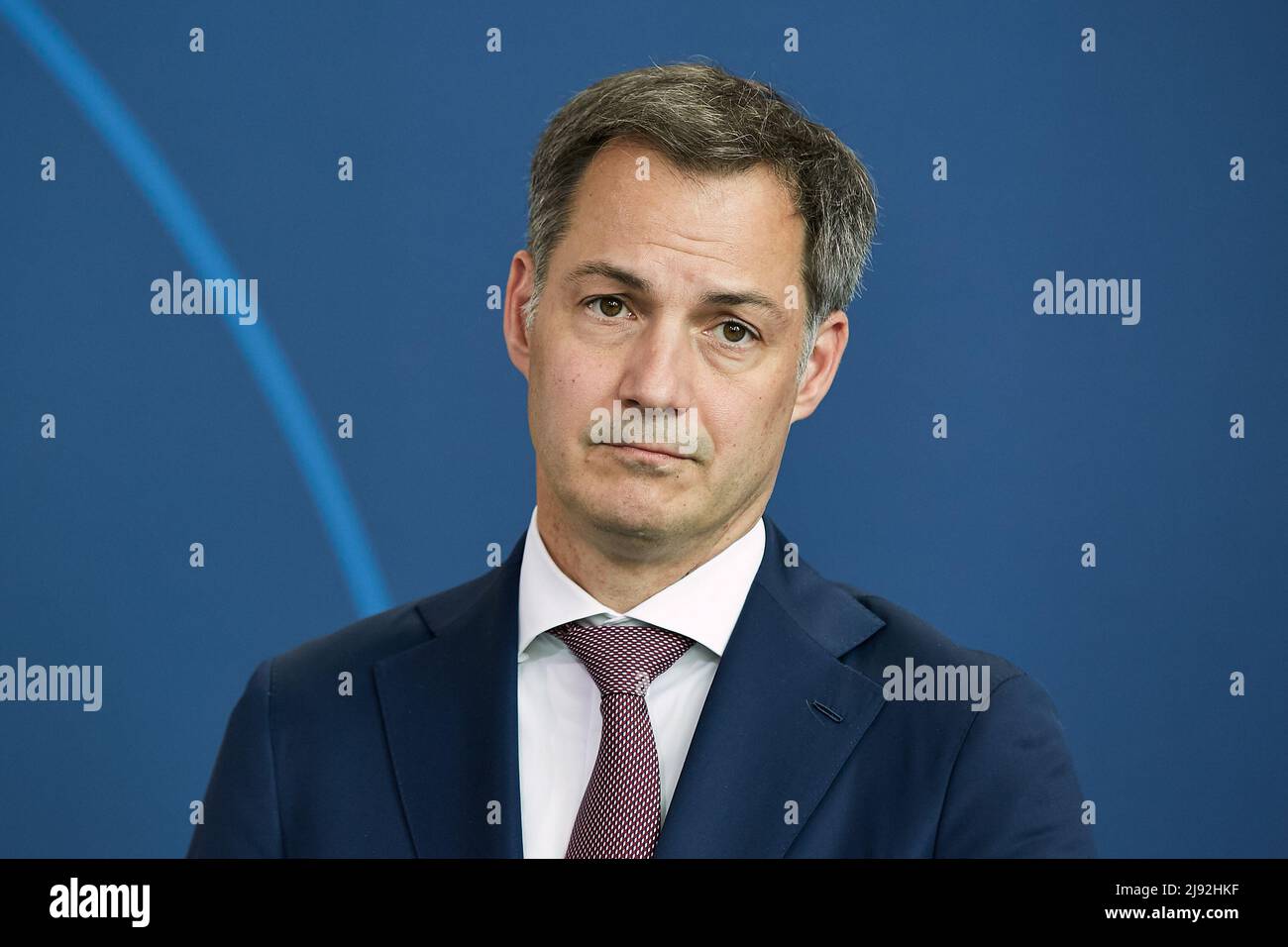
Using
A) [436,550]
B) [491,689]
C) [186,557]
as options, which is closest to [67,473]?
[186,557]

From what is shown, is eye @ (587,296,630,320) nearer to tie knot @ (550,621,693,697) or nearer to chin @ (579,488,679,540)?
chin @ (579,488,679,540)

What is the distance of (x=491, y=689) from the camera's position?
2.41 m

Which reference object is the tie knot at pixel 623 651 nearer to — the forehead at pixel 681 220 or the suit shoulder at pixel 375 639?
the suit shoulder at pixel 375 639

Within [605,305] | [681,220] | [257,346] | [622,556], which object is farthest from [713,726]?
[257,346]

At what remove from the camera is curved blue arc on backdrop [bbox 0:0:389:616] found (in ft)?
11.5

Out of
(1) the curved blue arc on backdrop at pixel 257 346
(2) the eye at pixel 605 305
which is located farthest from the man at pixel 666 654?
(1) the curved blue arc on backdrop at pixel 257 346

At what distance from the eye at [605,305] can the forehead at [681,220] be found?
7 centimetres

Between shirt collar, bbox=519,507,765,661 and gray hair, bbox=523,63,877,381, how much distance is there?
1.18 feet

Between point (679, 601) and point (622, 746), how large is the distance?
0.88 feet

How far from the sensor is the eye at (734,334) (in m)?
2.40
